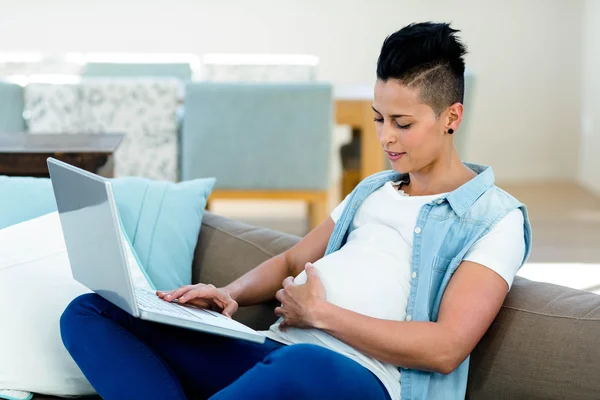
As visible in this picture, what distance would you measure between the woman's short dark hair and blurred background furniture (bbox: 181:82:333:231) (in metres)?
2.51

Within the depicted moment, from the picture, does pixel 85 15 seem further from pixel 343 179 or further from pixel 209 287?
pixel 209 287

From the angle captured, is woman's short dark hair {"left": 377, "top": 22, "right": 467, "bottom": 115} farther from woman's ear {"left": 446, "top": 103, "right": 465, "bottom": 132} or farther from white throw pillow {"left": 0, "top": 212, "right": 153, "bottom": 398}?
white throw pillow {"left": 0, "top": 212, "right": 153, "bottom": 398}

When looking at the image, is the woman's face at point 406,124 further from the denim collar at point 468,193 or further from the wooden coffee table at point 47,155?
the wooden coffee table at point 47,155

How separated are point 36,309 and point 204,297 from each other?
367 millimetres

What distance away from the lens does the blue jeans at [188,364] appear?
143 centimetres

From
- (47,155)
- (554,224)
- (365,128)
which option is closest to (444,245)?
(47,155)

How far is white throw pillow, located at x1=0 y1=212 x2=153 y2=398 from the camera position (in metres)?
1.79

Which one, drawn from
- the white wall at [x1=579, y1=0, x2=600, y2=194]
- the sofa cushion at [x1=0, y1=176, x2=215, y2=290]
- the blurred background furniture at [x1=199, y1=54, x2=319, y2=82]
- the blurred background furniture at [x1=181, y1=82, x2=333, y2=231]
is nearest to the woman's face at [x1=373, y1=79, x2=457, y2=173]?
the sofa cushion at [x1=0, y1=176, x2=215, y2=290]

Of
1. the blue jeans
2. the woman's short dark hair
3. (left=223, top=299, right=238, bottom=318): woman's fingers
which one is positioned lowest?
the blue jeans

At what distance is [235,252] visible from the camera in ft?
6.82

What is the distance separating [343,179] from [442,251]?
11.4ft

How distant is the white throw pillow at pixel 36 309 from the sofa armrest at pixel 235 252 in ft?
0.62

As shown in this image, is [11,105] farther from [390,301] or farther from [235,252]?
[390,301]

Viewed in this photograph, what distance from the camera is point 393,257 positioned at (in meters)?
1.68
